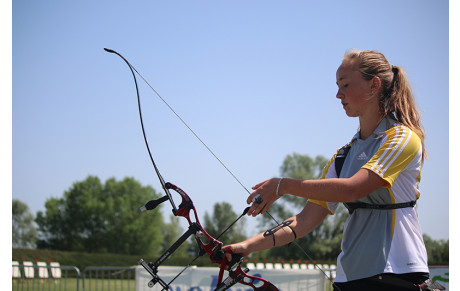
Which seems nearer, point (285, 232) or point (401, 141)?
point (401, 141)

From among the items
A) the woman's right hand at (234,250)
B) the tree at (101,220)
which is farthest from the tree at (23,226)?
the woman's right hand at (234,250)

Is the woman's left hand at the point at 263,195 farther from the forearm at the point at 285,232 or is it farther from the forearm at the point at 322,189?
the forearm at the point at 285,232

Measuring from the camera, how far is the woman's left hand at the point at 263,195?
8.19ft

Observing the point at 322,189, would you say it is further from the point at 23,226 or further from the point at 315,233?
the point at 23,226

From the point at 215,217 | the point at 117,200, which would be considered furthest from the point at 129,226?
the point at 215,217

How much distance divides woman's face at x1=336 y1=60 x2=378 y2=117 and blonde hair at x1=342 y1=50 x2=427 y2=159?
3cm

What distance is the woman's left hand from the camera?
250 cm

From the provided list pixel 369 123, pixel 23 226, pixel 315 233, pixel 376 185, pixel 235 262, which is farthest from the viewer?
pixel 23 226

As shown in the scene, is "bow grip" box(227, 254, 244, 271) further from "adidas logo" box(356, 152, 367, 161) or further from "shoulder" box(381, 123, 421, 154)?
"shoulder" box(381, 123, 421, 154)

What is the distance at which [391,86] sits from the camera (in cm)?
274

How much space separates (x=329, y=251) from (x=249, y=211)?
51.7 metres

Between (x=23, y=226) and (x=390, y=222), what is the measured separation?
70648mm

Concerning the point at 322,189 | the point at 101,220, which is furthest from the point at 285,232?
the point at 101,220

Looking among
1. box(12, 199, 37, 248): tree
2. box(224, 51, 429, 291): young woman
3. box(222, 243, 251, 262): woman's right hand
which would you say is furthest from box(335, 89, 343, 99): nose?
box(12, 199, 37, 248): tree
